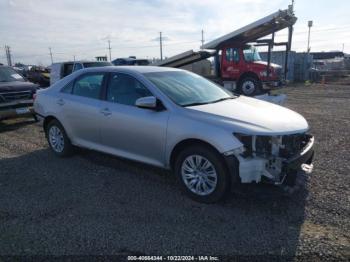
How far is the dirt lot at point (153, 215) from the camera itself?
3510 millimetres

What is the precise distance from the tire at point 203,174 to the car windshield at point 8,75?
25.9 ft

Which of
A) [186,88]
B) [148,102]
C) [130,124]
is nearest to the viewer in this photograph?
[148,102]

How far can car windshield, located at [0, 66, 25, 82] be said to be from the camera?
1048 centimetres

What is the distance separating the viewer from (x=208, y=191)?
4.39m

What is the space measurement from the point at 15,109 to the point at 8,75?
1.55 meters

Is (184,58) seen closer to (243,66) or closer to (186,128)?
(243,66)

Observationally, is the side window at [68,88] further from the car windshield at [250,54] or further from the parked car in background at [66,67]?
the car windshield at [250,54]

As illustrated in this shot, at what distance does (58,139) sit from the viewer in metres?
6.59

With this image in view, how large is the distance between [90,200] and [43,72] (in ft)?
73.7

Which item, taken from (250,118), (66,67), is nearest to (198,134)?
(250,118)

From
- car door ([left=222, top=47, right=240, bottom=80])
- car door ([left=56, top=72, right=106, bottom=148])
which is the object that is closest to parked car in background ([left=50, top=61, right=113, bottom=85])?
car door ([left=222, top=47, right=240, bottom=80])

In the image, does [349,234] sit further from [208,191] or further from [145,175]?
[145,175]

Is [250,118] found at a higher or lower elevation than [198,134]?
higher

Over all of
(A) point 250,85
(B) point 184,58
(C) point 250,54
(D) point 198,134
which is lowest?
(A) point 250,85
